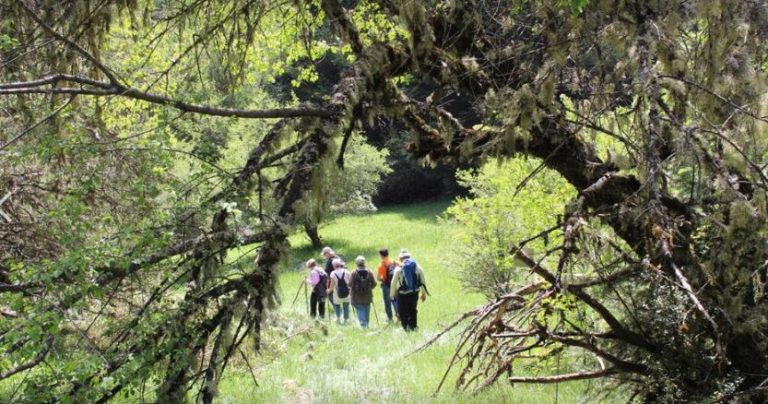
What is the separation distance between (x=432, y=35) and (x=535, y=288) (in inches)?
90.8

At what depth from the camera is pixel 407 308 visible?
11.8m

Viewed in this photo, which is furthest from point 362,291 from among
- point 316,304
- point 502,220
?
point 502,220

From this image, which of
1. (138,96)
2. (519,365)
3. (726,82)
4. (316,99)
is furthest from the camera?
(519,365)

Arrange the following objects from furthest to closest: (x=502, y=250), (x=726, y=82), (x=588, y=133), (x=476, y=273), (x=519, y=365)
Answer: (x=476, y=273)
(x=502, y=250)
(x=519, y=365)
(x=588, y=133)
(x=726, y=82)

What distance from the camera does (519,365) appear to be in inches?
323

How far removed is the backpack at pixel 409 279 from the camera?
11.7m

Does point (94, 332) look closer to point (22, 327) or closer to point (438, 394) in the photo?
point (438, 394)

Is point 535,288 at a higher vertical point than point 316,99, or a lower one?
lower

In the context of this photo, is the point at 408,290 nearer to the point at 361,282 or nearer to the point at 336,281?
the point at 361,282

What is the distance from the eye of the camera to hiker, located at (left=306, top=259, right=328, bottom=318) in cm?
1310

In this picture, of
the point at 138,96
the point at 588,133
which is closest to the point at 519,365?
the point at 588,133

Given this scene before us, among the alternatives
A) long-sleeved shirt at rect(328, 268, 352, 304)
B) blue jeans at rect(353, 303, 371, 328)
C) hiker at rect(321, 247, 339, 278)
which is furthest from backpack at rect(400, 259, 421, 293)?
hiker at rect(321, 247, 339, 278)

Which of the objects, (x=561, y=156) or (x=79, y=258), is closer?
(x=79, y=258)

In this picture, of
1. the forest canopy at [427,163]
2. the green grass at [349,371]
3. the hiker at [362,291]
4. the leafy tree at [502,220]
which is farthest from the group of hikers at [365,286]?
the forest canopy at [427,163]
